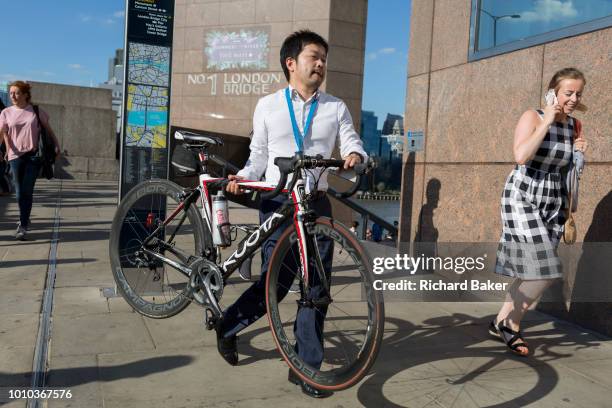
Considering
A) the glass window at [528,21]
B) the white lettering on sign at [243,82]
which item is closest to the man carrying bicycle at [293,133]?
the glass window at [528,21]

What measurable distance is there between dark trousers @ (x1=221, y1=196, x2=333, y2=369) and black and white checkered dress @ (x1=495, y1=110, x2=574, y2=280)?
1374 mm

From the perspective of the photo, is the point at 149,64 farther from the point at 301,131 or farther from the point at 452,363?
the point at 452,363

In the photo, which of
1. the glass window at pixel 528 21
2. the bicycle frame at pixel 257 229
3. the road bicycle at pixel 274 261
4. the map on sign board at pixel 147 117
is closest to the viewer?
the road bicycle at pixel 274 261

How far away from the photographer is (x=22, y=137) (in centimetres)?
721

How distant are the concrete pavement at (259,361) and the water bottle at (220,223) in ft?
2.27

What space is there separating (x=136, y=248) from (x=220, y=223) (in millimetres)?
1054

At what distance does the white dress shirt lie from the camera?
3322 millimetres

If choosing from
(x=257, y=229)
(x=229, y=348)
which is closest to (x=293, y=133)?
(x=257, y=229)

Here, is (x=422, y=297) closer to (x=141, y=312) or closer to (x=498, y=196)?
(x=498, y=196)

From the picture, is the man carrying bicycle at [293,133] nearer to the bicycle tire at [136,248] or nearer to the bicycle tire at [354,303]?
the bicycle tire at [354,303]

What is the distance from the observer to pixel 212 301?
346 cm

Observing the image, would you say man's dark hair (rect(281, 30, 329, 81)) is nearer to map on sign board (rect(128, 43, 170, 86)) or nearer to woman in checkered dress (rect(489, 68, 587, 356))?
woman in checkered dress (rect(489, 68, 587, 356))

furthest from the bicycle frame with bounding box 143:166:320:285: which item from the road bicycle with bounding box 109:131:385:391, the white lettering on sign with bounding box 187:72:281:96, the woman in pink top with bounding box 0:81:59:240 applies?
the white lettering on sign with bounding box 187:72:281:96

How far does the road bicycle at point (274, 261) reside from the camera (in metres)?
2.84
